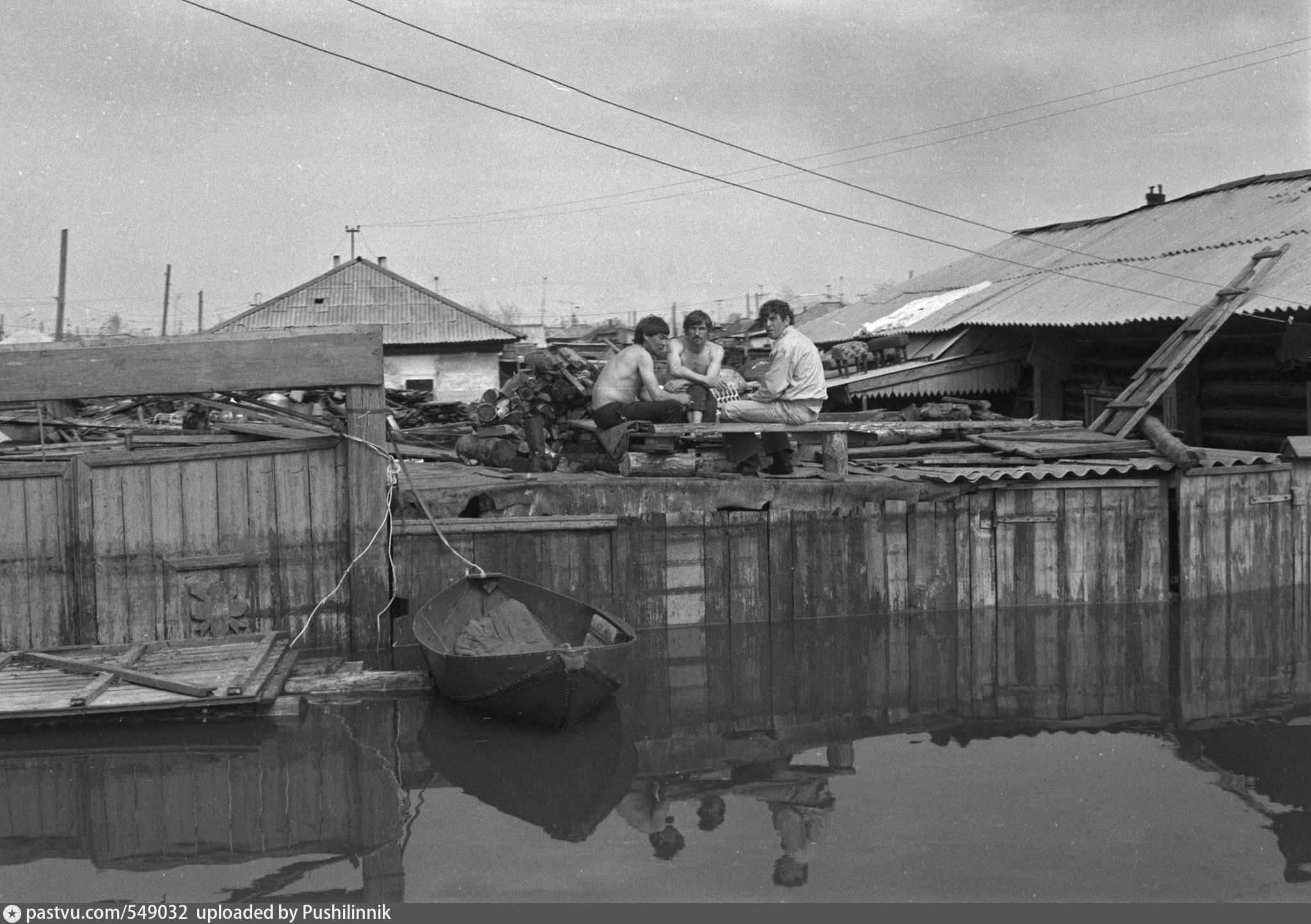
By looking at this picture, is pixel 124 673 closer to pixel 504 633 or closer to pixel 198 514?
pixel 198 514

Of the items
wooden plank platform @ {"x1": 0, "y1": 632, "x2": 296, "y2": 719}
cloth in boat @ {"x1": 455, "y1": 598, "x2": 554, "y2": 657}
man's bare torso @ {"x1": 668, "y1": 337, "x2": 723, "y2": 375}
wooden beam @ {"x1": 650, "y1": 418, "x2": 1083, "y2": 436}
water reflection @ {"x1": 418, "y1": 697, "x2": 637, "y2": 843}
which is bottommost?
water reflection @ {"x1": 418, "y1": 697, "x2": 637, "y2": 843}

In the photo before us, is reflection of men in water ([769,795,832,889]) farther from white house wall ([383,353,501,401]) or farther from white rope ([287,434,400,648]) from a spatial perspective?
white house wall ([383,353,501,401])

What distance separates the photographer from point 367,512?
39.5 feet

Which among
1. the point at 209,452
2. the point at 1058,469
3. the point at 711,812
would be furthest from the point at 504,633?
the point at 1058,469

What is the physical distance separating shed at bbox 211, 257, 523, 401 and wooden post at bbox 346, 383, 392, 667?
24.4m

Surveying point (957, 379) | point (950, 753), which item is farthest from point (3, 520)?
point (957, 379)

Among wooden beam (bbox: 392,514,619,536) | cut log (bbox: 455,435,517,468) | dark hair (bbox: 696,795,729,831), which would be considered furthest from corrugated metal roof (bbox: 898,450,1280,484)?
dark hair (bbox: 696,795,729,831)

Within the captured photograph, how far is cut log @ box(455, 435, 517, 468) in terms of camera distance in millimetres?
14648

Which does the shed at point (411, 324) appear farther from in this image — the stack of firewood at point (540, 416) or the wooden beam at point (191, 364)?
the wooden beam at point (191, 364)

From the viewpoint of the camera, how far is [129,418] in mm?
20781

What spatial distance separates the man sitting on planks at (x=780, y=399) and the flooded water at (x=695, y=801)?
8.82ft

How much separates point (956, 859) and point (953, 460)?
7.29m

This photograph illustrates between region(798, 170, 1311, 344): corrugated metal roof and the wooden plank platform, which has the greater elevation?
region(798, 170, 1311, 344): corrugated metal roof

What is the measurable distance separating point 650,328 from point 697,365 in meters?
0.81
